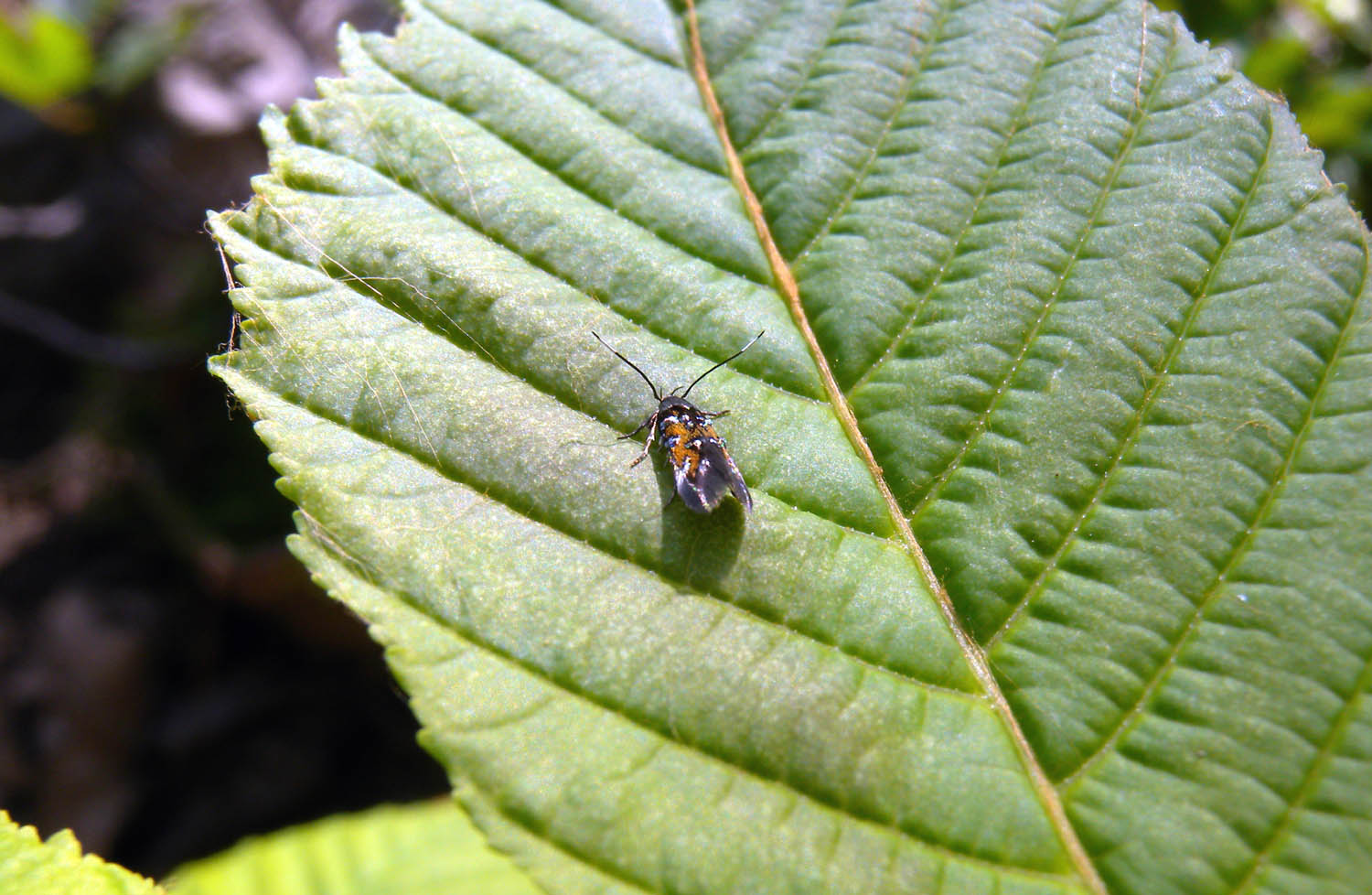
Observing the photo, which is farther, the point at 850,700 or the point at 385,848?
the point at 385,848

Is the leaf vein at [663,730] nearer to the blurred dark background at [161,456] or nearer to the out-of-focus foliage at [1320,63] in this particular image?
the blurred dark background at [161,456]

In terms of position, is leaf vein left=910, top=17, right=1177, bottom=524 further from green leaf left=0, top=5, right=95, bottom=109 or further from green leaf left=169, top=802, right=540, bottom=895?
green leaf left=0, top=5, right=95, bottom=109

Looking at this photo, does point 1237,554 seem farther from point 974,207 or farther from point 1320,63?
point 1320,63

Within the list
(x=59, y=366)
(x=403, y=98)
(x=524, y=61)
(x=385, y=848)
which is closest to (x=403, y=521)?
(x=403, y=98)

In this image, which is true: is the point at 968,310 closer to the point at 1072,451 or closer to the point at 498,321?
the point at 1072,451

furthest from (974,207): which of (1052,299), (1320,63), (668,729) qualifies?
(1320,63)

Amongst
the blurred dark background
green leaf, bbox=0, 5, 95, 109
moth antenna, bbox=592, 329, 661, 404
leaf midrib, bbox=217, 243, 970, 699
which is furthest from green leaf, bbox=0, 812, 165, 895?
green leaf, bbox=0, 5, 95, 109
